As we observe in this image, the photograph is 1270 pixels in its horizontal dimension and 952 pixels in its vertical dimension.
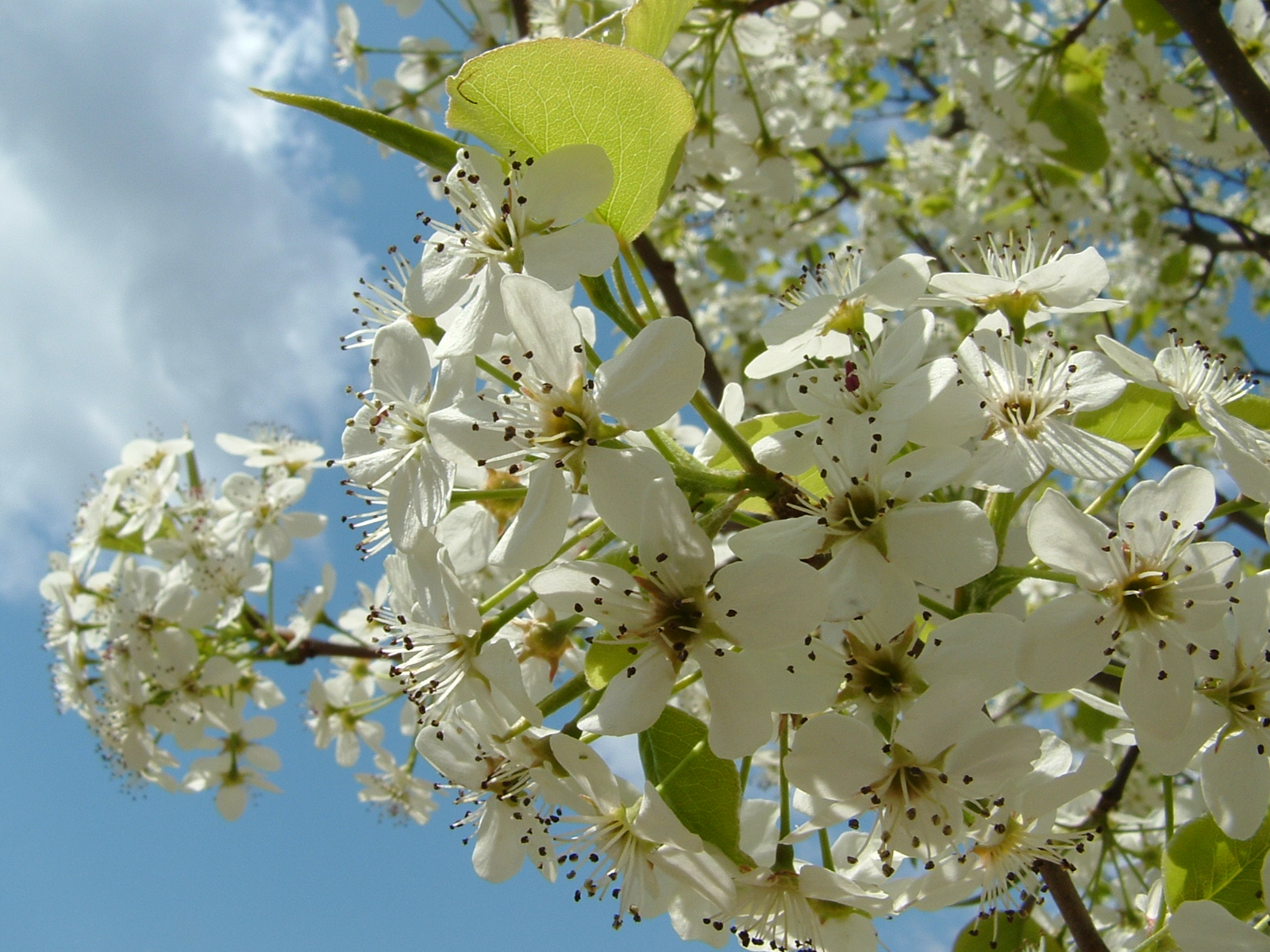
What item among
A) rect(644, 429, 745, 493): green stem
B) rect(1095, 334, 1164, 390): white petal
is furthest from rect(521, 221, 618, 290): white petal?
rect(1095, 334, 1164, 390): white petal

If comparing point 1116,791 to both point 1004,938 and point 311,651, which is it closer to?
point 1004,938

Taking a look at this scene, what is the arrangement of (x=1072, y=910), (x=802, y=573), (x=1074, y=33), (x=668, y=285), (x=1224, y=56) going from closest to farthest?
1. (x=802, y=573)
2. (x=1072, y=910)
3. (x=1224, y=56)
4. (x=668, y=285)
5. (x=1074, y=33)

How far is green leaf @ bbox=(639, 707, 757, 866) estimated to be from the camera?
123 cm

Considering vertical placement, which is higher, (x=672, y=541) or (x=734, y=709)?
(x=672, y=541)

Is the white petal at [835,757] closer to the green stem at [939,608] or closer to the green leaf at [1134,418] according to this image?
the green stem at [939,608]

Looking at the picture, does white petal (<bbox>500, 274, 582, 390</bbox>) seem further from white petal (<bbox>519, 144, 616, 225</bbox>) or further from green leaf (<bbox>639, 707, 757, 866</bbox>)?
green leaf (<bbox>639, 707, 757, 866</bbox>)

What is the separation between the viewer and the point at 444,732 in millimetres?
1415

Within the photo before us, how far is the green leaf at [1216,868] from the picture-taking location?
1394 mm

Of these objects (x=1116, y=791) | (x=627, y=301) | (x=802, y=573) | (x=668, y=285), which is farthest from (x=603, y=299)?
(x=1116, y=791)

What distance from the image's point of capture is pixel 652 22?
4.27ft

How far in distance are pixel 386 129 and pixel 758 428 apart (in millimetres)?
729

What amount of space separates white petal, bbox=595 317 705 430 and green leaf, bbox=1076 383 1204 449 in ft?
2.30

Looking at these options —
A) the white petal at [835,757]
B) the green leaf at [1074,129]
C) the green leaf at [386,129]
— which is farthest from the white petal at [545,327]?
the green leaf at [1074,129]

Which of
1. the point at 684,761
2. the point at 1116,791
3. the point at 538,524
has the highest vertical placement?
the point at 538,524
